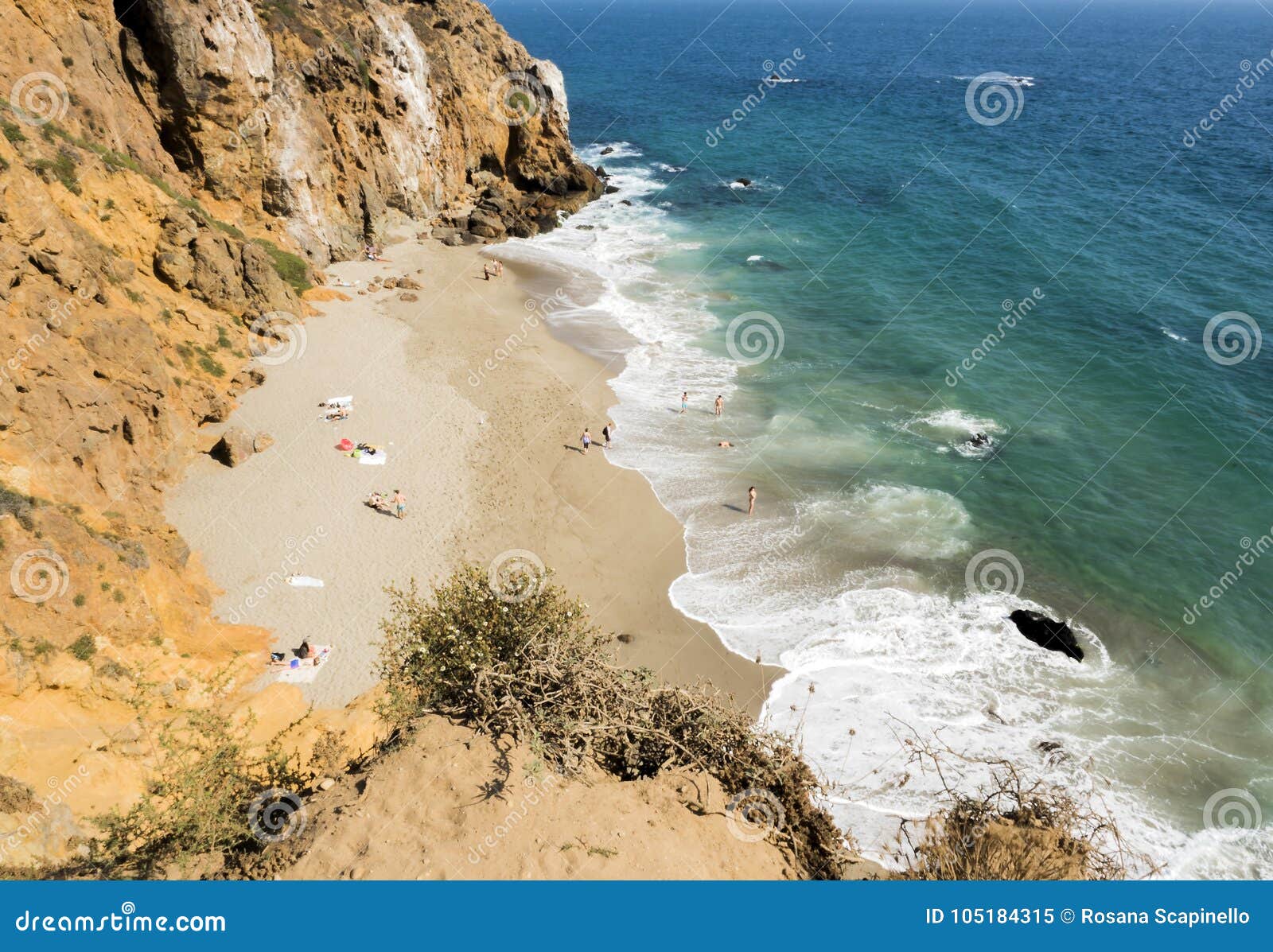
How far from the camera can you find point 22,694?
1236cm

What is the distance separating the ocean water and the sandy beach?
158 cm

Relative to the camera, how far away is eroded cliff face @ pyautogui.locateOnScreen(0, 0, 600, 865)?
44.5 feet

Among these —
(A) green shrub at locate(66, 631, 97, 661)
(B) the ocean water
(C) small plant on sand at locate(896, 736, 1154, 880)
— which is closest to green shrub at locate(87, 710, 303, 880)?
(A) green shrub at locate(66, 631, 97, 661)

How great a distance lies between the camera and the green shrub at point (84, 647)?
44.2 ft

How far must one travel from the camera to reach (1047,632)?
63.2 feet

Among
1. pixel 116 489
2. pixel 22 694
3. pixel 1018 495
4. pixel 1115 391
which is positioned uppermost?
pixel 1115 391

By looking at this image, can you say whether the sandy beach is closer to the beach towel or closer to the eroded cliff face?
the beach towel

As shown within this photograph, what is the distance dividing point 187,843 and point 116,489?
14.7 m

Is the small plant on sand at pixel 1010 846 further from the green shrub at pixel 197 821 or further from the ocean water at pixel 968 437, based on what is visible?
the green shrub at pixel 197 821

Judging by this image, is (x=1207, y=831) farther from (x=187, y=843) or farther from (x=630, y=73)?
(x=630, y=73)

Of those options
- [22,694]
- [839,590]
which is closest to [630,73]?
[839,590]

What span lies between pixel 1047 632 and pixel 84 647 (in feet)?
74.9

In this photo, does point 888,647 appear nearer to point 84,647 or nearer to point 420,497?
point 420,497

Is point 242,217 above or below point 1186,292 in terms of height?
below
